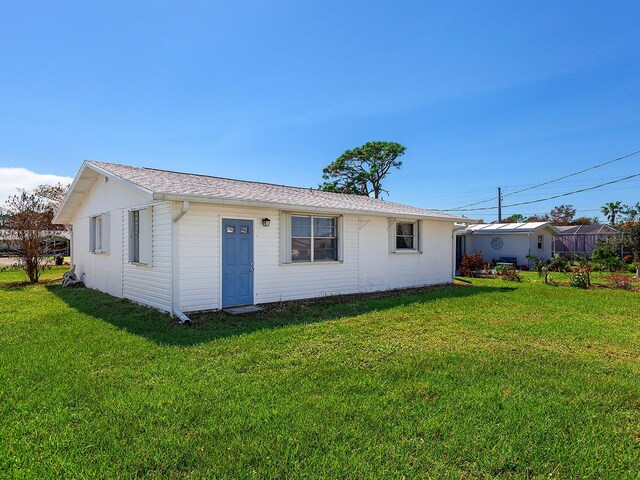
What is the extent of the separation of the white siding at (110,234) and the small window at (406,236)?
7906mm

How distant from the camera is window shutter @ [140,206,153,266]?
8.23 m

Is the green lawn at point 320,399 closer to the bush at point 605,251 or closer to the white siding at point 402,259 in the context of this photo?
the white siding at point 402,259

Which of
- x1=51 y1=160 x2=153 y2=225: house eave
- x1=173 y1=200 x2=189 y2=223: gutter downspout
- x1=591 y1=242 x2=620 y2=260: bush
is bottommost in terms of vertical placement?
x1=591 y1=242 x2=620 y2=260: bush

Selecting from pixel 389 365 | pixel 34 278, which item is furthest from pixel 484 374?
pixel 34 278

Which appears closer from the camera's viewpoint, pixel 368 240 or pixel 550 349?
pixel 550 349

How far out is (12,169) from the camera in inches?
921

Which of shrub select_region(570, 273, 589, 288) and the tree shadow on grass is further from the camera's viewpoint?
shrub select_region(570, 273, 589, 288)

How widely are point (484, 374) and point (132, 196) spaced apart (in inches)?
339

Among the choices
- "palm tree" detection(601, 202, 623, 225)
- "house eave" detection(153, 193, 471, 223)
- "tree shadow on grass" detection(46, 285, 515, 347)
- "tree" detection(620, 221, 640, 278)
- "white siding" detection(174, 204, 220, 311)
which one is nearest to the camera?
"tree shadow on grass" detection(46, 285, 515, 347)

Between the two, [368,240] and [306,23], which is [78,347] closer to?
[368,240]

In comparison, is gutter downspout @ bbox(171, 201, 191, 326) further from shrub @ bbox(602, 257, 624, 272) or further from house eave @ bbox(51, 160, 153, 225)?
shrub @ bbox(602, 257, 624, 272)

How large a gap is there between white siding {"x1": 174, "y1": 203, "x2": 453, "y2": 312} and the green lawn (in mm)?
1510

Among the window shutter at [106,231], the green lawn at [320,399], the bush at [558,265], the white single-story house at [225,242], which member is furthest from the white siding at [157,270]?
the bush at [558,265]

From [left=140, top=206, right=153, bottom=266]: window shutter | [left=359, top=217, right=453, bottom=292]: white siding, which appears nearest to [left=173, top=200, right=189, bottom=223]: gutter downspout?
[left=140, top=206, right=153, bottom=266]: window shutter
